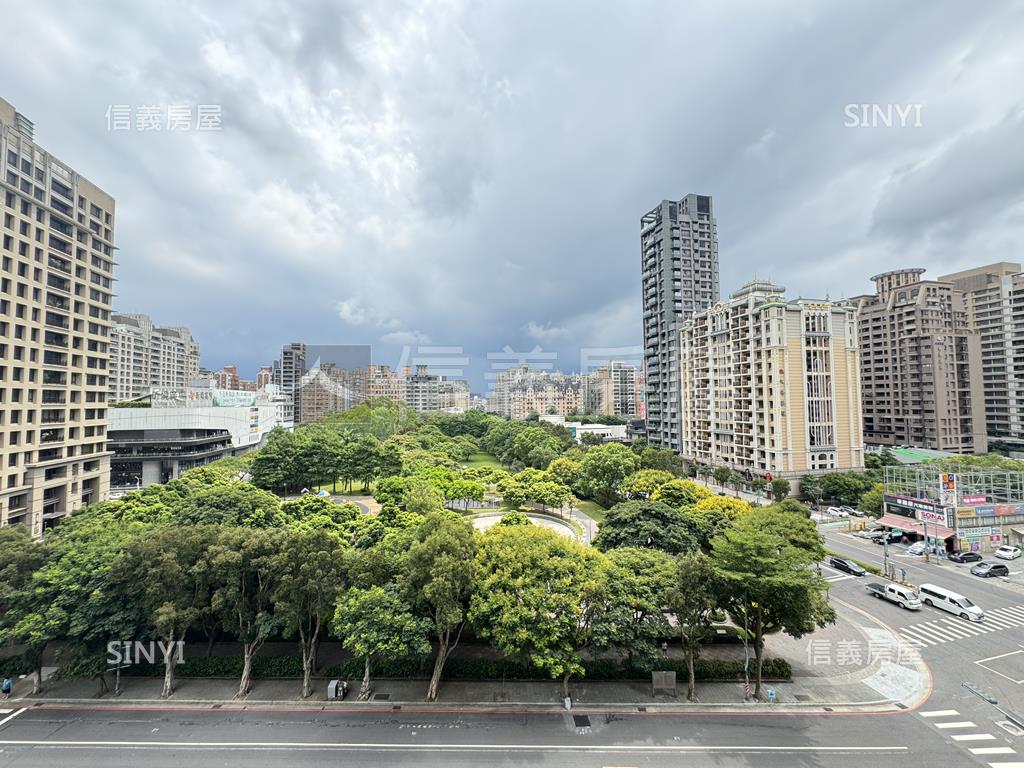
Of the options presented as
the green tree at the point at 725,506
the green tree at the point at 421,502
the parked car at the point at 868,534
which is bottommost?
the parked car at the point at 868,534

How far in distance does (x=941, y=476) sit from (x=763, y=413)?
1827 cm

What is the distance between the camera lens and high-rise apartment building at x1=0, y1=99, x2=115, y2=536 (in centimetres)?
2925

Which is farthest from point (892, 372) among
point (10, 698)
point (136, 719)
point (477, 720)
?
point (10, 698)

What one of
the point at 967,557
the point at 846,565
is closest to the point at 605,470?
the point at 846,565

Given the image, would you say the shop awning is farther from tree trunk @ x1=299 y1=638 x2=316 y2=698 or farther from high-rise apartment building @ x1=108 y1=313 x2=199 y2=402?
high-rise apartment building @ x1=108 y1=313 x2=199 y2=402

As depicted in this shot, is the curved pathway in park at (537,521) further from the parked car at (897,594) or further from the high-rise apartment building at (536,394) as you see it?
the high-rise apartment building at (536,394)

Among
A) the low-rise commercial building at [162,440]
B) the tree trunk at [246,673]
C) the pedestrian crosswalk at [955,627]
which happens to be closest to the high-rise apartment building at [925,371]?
the pedestrian crosswalk at [955,627]

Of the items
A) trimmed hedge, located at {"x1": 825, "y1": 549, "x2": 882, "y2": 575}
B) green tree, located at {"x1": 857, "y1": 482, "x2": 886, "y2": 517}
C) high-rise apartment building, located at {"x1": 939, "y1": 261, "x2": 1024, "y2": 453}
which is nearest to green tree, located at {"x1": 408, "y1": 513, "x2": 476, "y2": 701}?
trimmed hedge, located at {"x1": 825, "y1": 549, "x2": 882, "y2": 575}

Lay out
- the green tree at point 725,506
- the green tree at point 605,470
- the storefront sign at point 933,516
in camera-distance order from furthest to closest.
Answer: the green tree at point 605,470, the storefront sign at point 933,516, the green tree at point 725,506

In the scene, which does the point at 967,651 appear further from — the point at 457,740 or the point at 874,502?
the point at 457,740

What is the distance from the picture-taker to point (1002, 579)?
25.6 m

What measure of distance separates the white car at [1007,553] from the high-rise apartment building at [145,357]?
116905mm

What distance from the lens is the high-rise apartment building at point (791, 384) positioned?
46.2 meters

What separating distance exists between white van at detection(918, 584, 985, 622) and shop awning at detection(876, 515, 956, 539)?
26.1 feet
